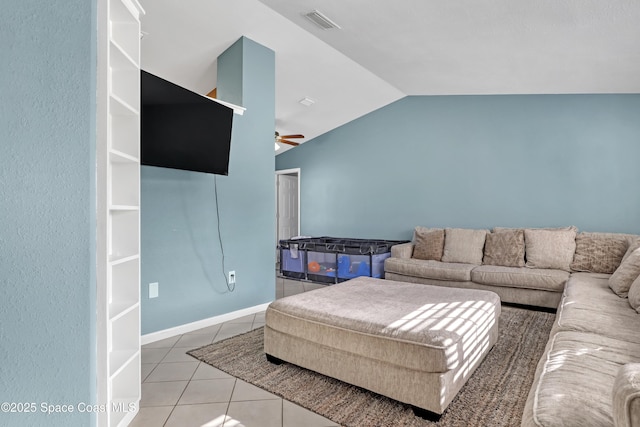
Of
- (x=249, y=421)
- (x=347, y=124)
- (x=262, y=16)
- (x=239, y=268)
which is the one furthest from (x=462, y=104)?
(x=249, y=421)

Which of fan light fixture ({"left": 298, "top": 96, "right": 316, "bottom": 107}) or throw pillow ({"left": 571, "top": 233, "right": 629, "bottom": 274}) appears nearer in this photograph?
throw pillow ({"left": 571, "top": 233, "right": 629, "bottom": 274})

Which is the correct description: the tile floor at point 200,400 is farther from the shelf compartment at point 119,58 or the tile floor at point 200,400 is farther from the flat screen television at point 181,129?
the shelf compartment at point 119,58

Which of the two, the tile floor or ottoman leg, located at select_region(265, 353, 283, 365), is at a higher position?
ottoman leg, located at select_region(265, 353, 283, 365)

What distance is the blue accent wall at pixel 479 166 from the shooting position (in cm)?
428

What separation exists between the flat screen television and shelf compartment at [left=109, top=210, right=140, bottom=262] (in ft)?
2.32

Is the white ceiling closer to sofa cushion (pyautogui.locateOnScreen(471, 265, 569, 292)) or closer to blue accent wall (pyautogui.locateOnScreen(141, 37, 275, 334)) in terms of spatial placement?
blue accent wall (pyautogui.locateOnScreen(141, 37, 275, 334))

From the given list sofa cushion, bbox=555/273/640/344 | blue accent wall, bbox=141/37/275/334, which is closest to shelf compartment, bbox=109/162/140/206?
blue accent wall, bbox=141/37/275/334

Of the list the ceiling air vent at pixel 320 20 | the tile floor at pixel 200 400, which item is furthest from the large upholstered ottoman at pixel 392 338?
the ceiling air vent at pixel 320 20

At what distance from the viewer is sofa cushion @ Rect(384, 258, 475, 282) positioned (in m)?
4.21

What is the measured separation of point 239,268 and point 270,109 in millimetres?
1745

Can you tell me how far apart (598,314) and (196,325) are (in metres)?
3.03

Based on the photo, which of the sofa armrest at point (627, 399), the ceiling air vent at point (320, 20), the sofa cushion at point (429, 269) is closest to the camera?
the sofa armrest at point (627, 399)

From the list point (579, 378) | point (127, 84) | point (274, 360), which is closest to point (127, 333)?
point (274, 360)

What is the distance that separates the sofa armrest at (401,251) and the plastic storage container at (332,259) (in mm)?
152
